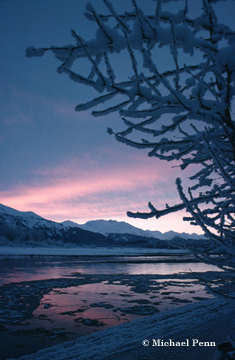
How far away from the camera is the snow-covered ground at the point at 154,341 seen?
326cm

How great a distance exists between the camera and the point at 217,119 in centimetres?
140

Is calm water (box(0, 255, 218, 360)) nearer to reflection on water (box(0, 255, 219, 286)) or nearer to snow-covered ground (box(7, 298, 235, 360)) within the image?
snow-covered ground (box(7, 298, 235, 360))

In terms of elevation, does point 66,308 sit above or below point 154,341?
below

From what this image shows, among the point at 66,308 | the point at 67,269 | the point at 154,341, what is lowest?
the point at 67,269

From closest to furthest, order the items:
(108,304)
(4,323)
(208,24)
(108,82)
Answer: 1. (108,82)
2. (208,24)
3. (4,323)
4. (108,304)

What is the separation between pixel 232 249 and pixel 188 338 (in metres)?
3.46

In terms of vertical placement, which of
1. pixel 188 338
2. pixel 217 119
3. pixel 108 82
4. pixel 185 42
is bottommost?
pixel 188 338

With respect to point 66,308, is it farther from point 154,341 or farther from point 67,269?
point 67,269

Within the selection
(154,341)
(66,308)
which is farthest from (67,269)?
(154,341)

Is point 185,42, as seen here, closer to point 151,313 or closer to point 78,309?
point 151,313

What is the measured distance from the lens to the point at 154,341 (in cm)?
371

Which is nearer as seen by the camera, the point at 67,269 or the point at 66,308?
the point at 66,308

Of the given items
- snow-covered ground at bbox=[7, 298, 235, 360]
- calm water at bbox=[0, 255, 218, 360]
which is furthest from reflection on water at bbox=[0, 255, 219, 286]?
snow-covered ground at bbox=[7, 298, 235, 360]

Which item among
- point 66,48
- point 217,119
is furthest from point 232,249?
point 66,48
